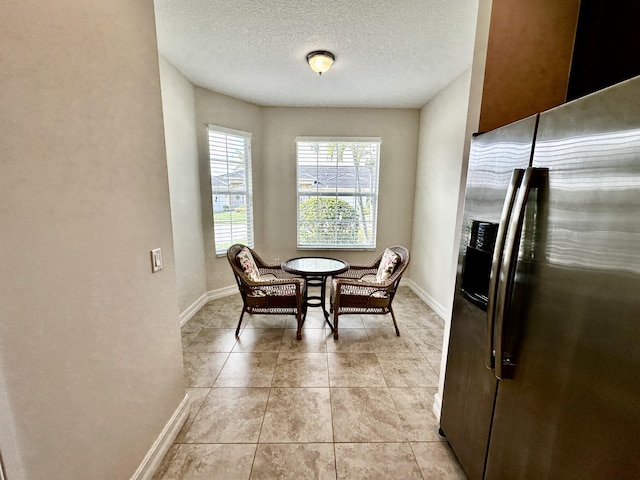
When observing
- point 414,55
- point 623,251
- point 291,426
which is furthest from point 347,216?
point 623,251

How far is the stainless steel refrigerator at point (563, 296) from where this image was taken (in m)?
0.66

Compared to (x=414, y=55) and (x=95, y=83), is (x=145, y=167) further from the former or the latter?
(x=414, y=55)

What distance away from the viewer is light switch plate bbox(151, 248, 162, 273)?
4.56 feet

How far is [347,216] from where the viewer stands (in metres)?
4.34

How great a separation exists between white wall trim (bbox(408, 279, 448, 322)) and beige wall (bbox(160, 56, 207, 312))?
318 centimetres

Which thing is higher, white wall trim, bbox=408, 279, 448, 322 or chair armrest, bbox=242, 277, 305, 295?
chair armrest, bbox=242, 277, 305, 295

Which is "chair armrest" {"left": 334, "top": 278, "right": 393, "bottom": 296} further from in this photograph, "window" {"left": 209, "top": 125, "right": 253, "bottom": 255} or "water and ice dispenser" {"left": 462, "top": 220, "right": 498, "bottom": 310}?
"window" {"left": 209, "top": 125, "right": 253, "bottom": 255}

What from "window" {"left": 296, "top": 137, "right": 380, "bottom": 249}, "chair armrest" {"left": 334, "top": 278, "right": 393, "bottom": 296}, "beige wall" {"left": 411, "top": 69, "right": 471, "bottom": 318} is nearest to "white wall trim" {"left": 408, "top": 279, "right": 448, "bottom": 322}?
"beige wall" {"left": 411, "top": 69, "right": 471, "bottom": 318}

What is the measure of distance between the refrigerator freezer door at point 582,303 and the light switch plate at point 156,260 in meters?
1.68

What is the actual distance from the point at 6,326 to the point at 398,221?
4256 millimetres

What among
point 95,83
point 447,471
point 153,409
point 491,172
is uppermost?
point 95,83

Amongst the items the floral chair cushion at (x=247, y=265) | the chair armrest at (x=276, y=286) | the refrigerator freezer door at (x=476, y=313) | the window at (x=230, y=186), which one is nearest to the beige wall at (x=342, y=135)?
the window at (x=230, y=186)

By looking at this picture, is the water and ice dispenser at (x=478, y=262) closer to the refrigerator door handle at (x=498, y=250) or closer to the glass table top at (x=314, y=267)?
the refrigerator door handle at (x=498, y=250)

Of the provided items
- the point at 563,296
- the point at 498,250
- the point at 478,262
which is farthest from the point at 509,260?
the point at 478,262
